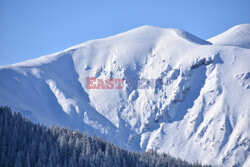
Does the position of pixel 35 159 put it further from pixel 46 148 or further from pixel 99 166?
pixel 99 166

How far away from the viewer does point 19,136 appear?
192000 millimetres

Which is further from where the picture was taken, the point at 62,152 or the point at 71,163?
the point at 62,152

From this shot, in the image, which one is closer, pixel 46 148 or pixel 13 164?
pixel 13 164

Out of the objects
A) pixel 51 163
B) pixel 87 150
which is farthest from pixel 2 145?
pixel 87 150

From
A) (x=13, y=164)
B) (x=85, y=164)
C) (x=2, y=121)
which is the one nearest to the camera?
(x=13, y=164)

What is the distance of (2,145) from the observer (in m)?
182

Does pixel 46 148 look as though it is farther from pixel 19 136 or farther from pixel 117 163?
pixel 117 163

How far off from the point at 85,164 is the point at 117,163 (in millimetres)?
17961

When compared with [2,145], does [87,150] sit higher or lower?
lower

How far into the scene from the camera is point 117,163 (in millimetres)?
199625

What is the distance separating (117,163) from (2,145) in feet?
150

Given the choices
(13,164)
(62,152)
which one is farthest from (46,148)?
(13,164)

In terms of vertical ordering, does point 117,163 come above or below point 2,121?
below

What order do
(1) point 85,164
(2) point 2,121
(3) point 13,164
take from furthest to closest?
(2) point 2,121, (1) point 85,164, (3) point 13,164
